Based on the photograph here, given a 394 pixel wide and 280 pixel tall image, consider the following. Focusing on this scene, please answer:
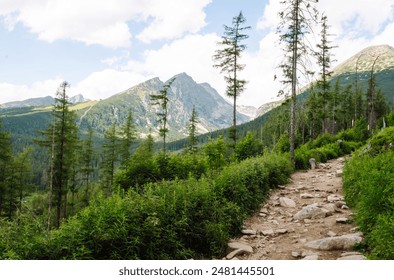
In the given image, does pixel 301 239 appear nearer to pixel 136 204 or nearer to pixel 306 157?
pixel 136 204

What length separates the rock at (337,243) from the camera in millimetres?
5730

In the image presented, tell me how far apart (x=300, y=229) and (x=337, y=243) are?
1.59 meters

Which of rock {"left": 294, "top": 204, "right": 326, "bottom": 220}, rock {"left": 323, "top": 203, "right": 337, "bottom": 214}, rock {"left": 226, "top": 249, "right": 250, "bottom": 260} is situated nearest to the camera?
rock {"left": 226, "top": 249, "right": 250, "bottom": 260}

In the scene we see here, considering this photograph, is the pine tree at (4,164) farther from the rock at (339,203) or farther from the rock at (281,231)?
the rock at (339,203)

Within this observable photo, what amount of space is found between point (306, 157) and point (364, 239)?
1227 cm

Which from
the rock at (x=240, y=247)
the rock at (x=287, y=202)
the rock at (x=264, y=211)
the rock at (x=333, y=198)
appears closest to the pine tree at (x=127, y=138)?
the rock at (x=287, y=202)

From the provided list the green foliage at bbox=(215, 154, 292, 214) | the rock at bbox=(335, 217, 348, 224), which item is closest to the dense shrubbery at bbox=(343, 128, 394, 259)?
the rock at bbox=(335, 217, 348, 224)

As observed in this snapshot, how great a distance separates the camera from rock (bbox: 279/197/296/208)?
31.3 feet

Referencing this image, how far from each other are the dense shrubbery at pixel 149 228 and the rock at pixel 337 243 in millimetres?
1911

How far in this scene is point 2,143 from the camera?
34.0 meters

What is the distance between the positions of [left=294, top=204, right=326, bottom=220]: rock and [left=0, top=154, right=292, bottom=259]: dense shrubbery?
58.1 inches

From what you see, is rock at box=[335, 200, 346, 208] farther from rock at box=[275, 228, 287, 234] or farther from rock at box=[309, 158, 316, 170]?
rock at box=[309, 158, 316, 170]

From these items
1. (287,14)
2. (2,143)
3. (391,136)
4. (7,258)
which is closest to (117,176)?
(7,258)

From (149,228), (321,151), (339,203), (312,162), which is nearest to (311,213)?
(339,203)
